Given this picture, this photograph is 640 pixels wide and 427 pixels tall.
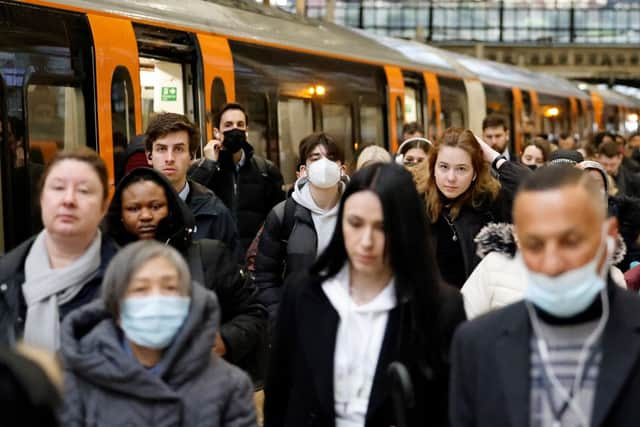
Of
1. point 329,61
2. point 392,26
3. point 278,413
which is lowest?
point 278,413

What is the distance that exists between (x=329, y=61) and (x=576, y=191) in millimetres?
10327

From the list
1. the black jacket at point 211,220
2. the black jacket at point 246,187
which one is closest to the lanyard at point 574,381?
the black jacket at point 211,220

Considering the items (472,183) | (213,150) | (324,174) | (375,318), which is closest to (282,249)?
(324,174)

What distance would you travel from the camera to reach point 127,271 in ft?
10.9

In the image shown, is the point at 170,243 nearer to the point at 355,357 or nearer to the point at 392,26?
the point at 355,357

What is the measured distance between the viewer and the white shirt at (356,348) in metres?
3.43

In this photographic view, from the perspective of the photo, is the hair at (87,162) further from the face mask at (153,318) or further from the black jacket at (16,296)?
the face mask at (153,318)

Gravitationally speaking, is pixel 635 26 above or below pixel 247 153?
above

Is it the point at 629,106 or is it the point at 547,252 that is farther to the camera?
the point at 629,106

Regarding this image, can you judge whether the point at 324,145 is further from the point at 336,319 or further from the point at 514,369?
the point at 514,369

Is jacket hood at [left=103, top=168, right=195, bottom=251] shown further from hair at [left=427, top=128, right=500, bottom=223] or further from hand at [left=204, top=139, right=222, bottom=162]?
hand at [left=204, top=139, right=222, bottom=162]

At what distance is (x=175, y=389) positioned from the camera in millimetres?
3275

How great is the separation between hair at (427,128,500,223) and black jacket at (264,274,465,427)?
7.38ft

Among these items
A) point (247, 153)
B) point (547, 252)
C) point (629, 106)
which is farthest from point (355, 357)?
point (629, 106)
